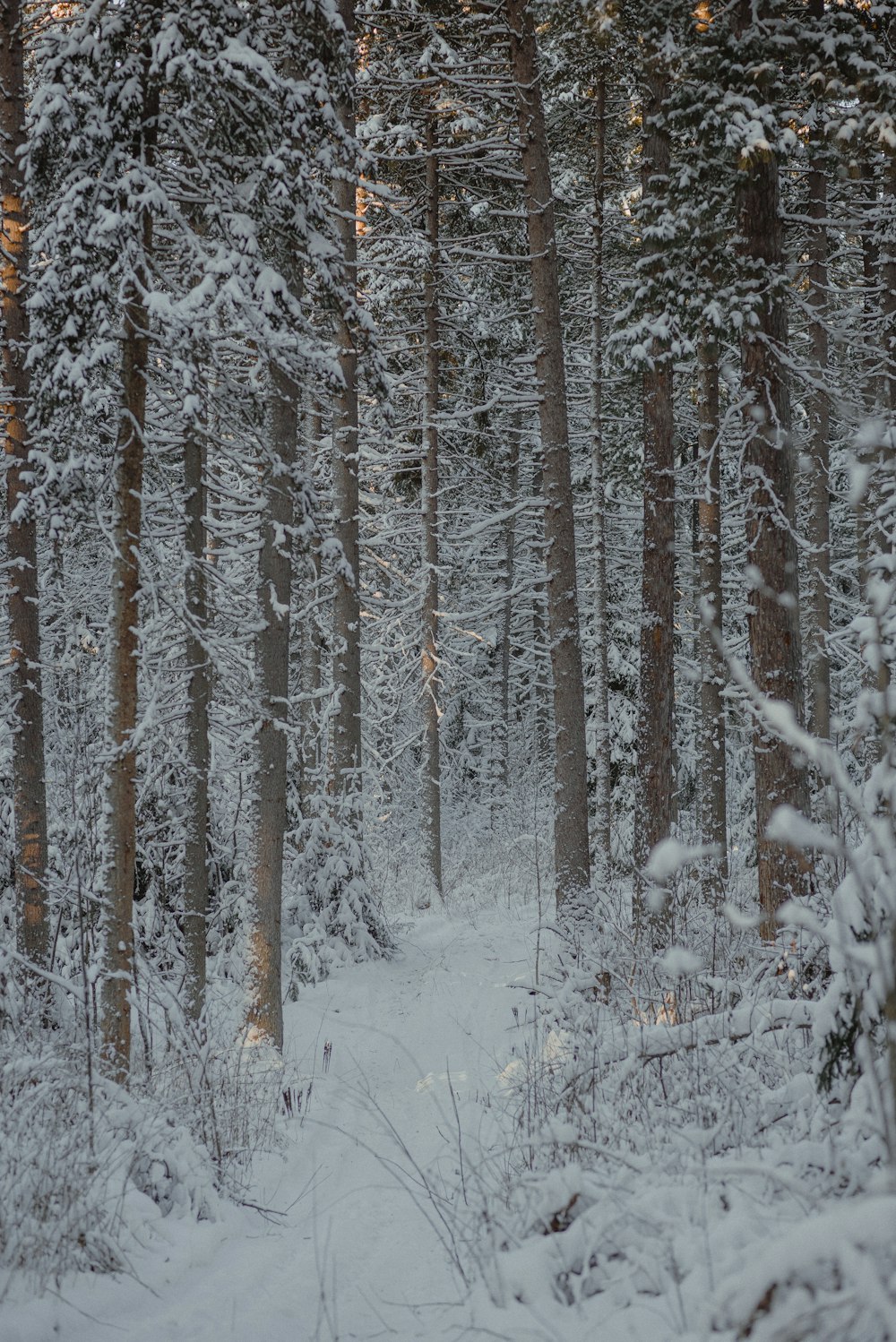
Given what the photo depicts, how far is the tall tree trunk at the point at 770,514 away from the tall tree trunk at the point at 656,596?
5.88 feet

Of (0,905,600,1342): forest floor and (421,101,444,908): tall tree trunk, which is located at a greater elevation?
(421,101,444,908): tall tree trunk

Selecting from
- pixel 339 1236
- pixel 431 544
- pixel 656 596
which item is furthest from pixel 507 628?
pixel 339 1236

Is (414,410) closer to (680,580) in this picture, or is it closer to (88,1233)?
(680,580)

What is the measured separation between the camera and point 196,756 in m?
8.78

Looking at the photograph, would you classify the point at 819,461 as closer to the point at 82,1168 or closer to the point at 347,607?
the point at 347,607

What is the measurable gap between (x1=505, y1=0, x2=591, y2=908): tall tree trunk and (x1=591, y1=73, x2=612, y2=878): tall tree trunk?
4970mm

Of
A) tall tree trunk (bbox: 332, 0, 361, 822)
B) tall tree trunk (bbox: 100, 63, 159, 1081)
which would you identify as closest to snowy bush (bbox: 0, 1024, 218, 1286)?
tall tree trunk (bbox: 100, 63, 159, 1081)

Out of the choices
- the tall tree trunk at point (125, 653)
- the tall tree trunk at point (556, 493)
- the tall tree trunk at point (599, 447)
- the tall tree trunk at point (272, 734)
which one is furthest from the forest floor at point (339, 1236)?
the tall tree trunk at point (599, 447)

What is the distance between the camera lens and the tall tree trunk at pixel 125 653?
246 inches

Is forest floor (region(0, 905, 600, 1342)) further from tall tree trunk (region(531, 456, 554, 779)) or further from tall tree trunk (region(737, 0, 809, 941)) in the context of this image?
tall tree trunk (region(531, 456, 554, 779))

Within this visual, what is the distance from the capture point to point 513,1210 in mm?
3654

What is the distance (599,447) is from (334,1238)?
1415 centimetres

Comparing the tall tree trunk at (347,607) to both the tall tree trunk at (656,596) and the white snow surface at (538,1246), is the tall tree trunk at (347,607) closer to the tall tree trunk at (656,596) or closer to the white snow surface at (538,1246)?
the tall tree trunk at (656,596)

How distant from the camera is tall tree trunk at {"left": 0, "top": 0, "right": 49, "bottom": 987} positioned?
933cm
